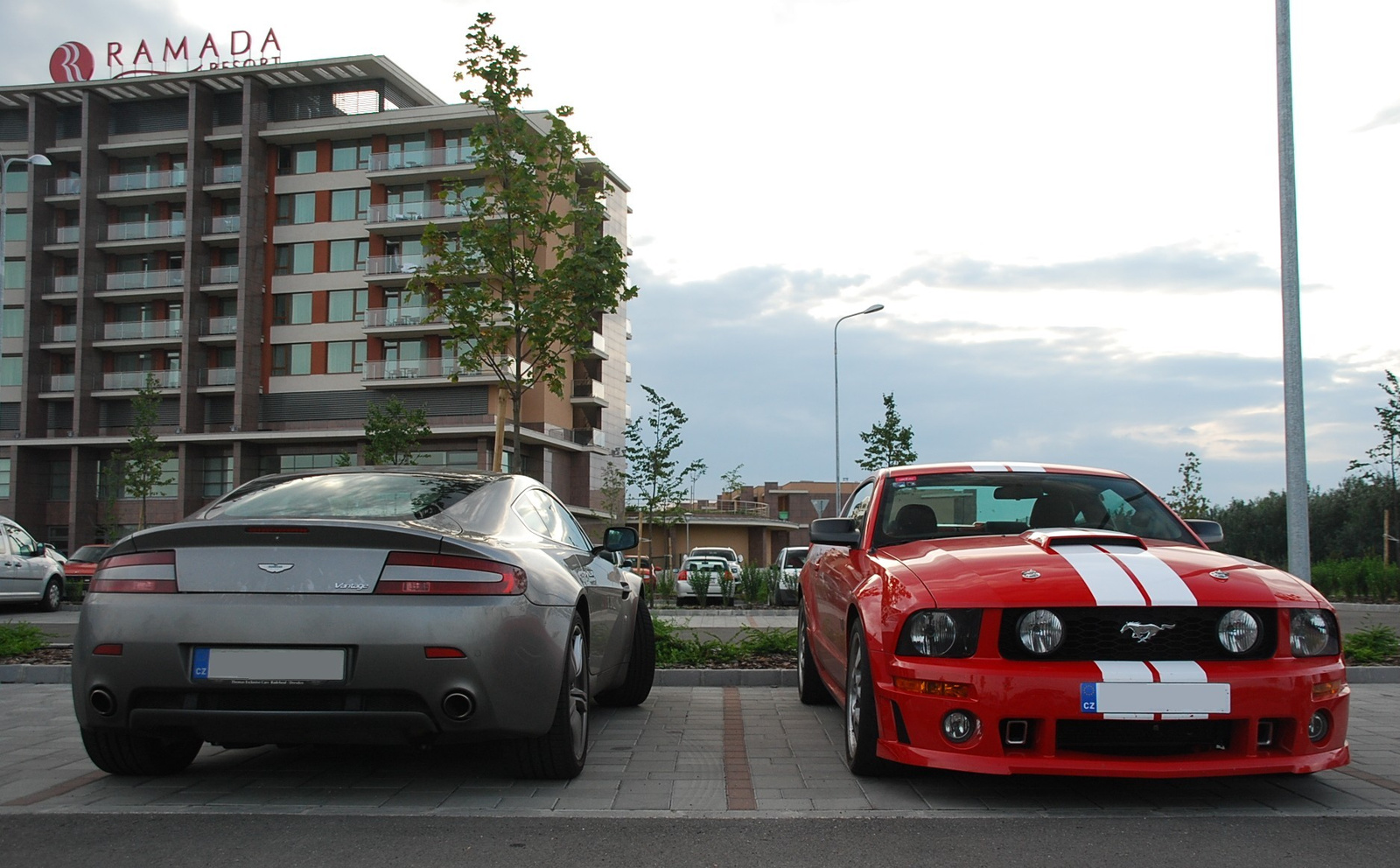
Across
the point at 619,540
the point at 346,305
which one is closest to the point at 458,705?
the point at 619,540

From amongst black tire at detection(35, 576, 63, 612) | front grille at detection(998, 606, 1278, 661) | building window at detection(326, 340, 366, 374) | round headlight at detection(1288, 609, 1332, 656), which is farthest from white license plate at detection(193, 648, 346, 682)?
building window at detection(326, 340, 366, 374)

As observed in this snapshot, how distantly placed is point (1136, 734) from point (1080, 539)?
3.41 ft

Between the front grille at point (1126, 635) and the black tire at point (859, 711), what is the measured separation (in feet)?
2.31

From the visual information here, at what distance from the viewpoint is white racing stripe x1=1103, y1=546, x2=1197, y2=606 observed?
4410mm

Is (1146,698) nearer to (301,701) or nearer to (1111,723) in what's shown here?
(1111,723)

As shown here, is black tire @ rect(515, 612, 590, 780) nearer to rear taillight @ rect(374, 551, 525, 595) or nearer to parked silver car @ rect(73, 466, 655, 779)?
parked silver car @ rect(73, 466, 655, 779)

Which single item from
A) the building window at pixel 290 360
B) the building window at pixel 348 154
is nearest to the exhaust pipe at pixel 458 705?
the building window at pixel 290 360

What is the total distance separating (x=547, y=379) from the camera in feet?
46.0

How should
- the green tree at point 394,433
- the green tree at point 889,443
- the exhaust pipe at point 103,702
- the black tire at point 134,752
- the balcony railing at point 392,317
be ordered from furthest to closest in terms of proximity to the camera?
1. the balcony railing at point 392,317
2. the green tree at point 394,433
3. the green tree at point 889,443
4. the black tire at point 134,752
5. the exhaust pipe at point 103,702

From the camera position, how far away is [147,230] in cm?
5922

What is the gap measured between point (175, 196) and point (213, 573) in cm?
6147

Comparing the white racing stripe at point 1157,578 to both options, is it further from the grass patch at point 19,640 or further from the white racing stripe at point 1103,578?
the grass patch at point 19,640

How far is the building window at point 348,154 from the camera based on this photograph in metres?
57.9

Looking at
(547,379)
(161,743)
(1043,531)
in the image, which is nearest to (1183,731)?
(1043,531)
